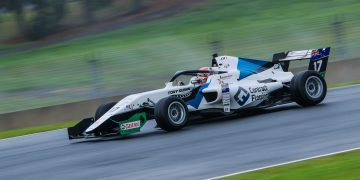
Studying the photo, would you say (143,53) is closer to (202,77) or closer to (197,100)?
(202,77)

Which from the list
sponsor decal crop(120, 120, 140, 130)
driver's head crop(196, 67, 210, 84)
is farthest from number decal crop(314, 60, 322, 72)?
sponsor decal crop(120, 120, 140, 130)

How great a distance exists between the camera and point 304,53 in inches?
563

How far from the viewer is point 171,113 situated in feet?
40.4

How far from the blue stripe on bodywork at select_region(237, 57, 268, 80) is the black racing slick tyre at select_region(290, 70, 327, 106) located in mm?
751

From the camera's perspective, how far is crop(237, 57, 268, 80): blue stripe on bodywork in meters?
13.5

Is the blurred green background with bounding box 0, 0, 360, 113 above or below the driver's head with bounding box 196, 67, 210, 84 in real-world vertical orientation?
above

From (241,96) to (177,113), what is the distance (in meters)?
1.28

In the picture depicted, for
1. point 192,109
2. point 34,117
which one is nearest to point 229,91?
point 192,109

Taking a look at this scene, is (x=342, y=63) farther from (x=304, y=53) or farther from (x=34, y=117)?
(x=34, y=117)

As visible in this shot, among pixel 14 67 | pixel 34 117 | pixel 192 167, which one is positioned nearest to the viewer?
pixel 192 167

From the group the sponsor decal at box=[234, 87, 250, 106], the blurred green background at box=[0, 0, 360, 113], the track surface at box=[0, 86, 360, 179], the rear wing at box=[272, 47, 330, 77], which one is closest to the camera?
the track surface at box=[0, 86, 360, 179]

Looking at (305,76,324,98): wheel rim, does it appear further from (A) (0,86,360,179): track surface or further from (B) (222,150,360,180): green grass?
(B) (222,150,360,180): green grass

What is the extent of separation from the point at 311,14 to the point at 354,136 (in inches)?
1060

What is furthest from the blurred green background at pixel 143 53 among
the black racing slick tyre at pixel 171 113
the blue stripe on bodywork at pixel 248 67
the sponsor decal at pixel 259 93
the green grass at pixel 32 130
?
the black racing slick tyre at pixel 171 113
